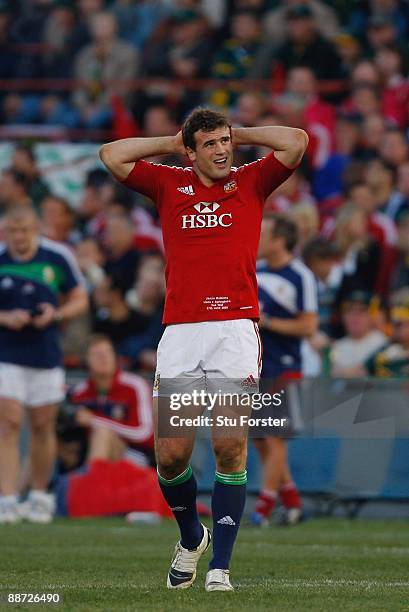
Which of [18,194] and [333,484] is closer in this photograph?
[333,484]

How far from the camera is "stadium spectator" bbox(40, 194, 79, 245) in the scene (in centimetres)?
1744

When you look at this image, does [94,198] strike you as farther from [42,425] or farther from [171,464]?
[171,464]

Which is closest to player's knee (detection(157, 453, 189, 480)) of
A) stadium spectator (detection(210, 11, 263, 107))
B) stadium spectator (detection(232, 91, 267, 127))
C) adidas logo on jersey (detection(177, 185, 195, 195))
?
adidas logo on jersey (detection(177, 185, 195, 195))

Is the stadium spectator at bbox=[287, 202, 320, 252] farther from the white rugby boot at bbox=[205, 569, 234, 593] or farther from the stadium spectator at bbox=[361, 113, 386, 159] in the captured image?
the white rugby boot at bbox=[205, 569, 234, 593]

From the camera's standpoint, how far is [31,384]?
1252cm

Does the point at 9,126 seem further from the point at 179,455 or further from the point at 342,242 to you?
the point at 179,455

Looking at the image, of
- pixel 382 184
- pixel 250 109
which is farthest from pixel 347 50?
pixel 382 184

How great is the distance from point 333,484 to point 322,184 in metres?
4.99

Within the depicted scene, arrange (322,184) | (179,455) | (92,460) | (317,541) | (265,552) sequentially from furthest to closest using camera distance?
1. (322,184)
2. (92,460)
3. (317,541)
4. (265,552)
5. (179,455)

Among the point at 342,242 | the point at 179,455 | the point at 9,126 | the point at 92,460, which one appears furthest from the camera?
the point at 9,126

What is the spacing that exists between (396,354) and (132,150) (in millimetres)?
6467

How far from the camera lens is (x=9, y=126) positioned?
68.7 feet

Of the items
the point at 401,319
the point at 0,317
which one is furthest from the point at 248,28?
the point at 0,317

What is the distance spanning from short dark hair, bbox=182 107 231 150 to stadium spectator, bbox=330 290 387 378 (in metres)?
6.71
